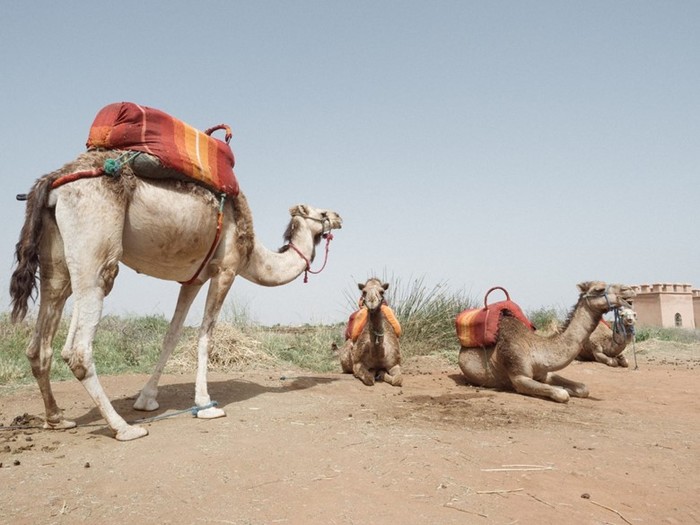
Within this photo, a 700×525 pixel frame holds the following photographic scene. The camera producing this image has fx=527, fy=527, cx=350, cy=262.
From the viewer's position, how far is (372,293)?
838cm

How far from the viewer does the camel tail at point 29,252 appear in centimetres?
482

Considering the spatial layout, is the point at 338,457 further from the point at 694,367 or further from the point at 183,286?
the point at 694,367

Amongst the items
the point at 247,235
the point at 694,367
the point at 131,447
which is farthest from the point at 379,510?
the point at 694,367

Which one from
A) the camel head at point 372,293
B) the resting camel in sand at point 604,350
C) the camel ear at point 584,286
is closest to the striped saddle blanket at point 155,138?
the camel head at point 372,293

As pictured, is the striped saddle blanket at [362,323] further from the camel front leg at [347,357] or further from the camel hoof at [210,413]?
the camel hoof at [210,413]

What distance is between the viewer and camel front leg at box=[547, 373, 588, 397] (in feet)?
25.1

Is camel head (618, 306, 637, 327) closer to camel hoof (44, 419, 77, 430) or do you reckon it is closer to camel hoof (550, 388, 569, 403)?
camel hoof (550, 388, 569, 403)

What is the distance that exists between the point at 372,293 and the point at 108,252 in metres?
4.42

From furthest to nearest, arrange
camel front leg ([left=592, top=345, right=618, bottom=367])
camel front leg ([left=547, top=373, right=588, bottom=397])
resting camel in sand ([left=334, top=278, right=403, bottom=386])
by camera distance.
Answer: camel front leg ([left=592, top=345, right=618, bottom=367]), resting camel in sand ([left=334, top=278, right=403, bottom=386]), camel front leg ([left=547, top=373, right=588, bottom=397])

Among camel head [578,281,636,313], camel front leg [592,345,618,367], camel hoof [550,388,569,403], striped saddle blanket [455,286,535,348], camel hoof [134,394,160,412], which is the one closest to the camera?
camel hoof [134,394,160,412]

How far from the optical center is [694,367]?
1228 cm

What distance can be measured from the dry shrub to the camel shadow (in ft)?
7.57

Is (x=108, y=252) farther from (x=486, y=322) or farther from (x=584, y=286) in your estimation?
(x=584, y=286)

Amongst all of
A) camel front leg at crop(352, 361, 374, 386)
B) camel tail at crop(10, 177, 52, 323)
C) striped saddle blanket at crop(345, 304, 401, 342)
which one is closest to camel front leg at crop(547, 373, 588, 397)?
camel front leg at crop(352, 361, 374, 386)
